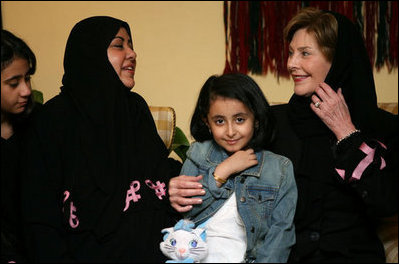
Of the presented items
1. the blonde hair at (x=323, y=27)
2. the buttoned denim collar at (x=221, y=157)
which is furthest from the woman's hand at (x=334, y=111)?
the buttoned denim collar at (x=221, y=157)

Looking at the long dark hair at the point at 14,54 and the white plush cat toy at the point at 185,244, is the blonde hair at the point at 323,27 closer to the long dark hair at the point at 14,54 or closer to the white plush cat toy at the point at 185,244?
the white plush cat toy at the point at 185,244

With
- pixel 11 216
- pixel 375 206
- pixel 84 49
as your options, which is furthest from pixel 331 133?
pixel 11 216

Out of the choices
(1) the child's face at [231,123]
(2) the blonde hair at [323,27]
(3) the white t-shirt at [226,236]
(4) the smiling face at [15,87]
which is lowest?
(3) the white t-shirt at [226,236]

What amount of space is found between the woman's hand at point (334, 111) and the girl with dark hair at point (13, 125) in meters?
1.17

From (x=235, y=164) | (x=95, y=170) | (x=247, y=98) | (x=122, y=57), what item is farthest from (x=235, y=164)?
(x=122, y=57)

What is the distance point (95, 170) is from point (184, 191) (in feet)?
1.19

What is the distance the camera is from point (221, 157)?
6.06ft

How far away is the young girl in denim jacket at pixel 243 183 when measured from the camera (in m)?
1.66

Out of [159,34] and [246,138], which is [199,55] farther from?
[246,138]

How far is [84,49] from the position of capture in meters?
1.91

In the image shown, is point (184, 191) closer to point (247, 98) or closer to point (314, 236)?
point (247, 98)

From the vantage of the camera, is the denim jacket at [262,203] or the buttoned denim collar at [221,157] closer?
the denim jacket at [262,203]

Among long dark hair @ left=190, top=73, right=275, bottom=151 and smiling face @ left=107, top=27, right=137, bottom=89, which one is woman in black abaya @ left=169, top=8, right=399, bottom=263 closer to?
long dark hair @ left=190, top=73, right=275, bottom=151

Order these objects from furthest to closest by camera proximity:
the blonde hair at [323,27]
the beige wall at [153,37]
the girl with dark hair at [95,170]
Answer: the beige wall at [153,37], the blonde hair at [323,27], the girl with dark hair at [95,170]
